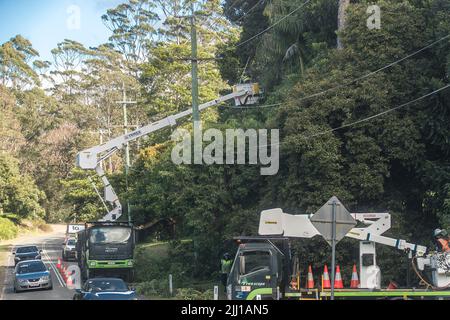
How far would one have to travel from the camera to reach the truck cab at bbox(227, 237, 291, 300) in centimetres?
1902

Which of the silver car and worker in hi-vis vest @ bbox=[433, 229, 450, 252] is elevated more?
worker in hi-vis vest @ bbox=[433, 229, 450, 252]

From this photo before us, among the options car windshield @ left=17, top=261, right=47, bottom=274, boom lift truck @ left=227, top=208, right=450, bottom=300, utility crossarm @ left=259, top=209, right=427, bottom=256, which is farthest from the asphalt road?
boom lift truck @ left=227, top=208, right=450, bottom=300

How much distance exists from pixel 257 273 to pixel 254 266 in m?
0.22

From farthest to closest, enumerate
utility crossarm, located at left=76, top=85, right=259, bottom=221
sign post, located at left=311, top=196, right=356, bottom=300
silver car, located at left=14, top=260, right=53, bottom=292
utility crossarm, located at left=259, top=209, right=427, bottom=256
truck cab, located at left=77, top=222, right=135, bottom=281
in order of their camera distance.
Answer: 1. utility crossarm, located at left=76, top=85, right=259, bottom=221
2. truck cab, located at left=77, top=222, right=135, bottom=281
3. silver car, located at left=14, top=260, right=53, bottom=292
4. utility crossarm, located at left=259, top=209, right=427, bottom=256
5. sign post, located at left=311, top=196, right=356, bottom=300

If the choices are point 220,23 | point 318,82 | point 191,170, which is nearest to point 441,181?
point 318,82

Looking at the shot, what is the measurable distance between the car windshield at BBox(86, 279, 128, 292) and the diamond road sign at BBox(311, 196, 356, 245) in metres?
8.80

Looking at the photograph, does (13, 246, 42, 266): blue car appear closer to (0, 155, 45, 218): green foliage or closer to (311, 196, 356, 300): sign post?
(0, 155, 45, 218): green foliage

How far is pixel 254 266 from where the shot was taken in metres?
19.4

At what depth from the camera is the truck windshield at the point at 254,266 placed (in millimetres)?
19234

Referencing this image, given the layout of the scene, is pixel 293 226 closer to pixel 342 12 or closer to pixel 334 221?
pixel 334 221

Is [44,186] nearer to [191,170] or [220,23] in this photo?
[220,23]

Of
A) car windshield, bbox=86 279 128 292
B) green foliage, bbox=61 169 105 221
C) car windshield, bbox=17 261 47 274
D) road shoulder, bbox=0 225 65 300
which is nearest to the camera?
car windshield, bbox=86 279 128 292

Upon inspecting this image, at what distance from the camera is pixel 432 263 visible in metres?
19.3

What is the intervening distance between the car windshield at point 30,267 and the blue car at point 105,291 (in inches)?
456
